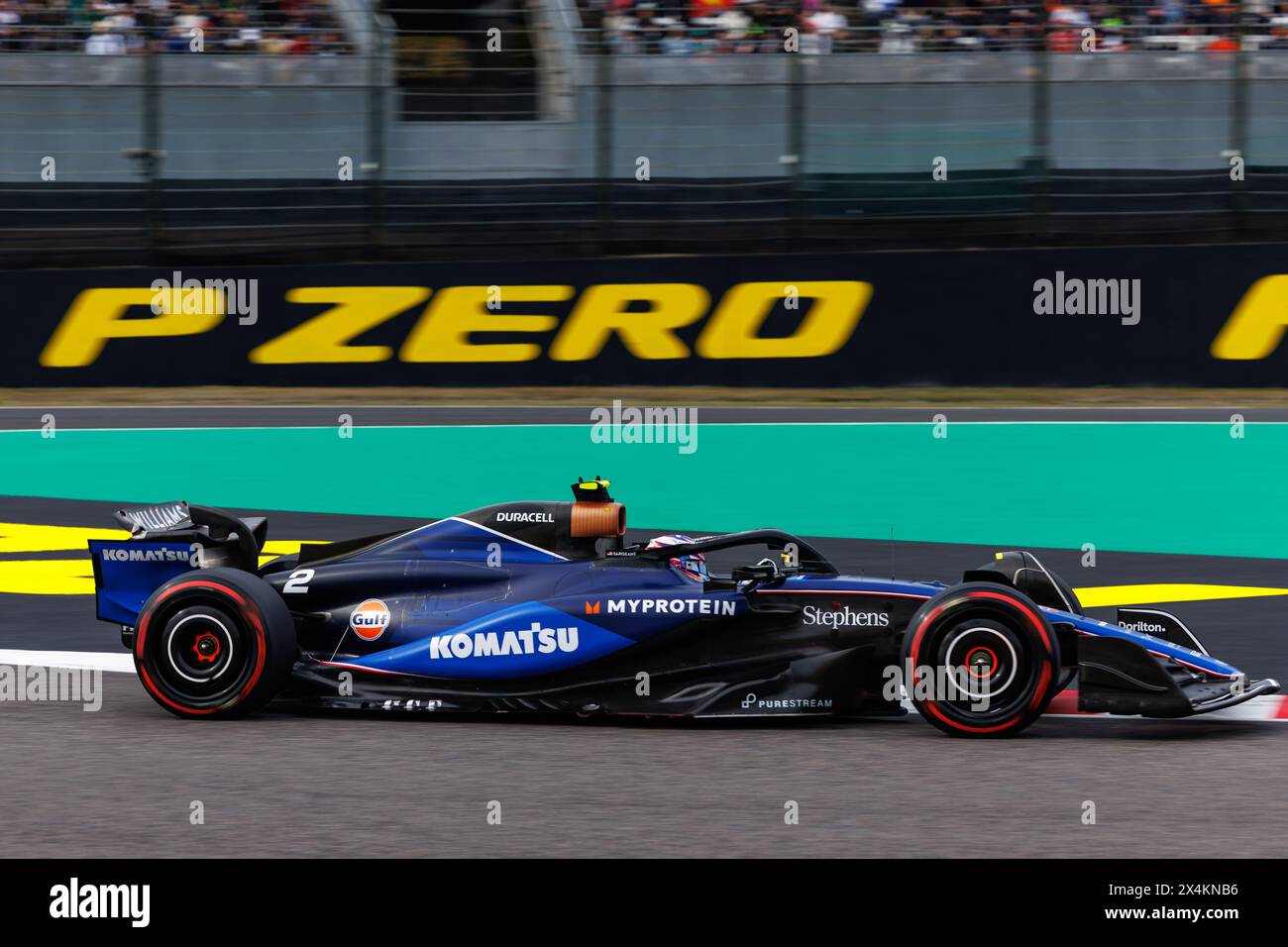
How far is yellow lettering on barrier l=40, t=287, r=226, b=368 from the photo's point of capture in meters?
17.2

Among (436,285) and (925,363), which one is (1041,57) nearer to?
(925,363)

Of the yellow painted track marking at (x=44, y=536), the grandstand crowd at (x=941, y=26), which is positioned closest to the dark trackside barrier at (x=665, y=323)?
the grandstand crowd at (x=941, y=26)

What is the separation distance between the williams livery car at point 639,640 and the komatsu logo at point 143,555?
0.16 ft

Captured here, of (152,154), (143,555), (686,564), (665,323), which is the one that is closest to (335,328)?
(152,154)

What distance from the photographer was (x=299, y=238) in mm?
17438

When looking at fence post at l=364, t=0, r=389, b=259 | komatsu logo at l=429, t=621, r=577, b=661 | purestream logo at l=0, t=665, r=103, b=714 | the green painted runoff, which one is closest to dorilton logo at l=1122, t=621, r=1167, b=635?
komatsu logo at l=429, t=621, r=577, b=661

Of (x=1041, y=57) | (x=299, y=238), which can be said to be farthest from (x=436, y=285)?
(x=1041, y=57)

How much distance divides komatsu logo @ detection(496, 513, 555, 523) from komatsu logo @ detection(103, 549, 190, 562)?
119 cm

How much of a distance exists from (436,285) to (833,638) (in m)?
11.1

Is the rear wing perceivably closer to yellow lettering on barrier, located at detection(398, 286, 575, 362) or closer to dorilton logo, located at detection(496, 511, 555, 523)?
dorilton logo, located at detection(496, 511, 555, 523)

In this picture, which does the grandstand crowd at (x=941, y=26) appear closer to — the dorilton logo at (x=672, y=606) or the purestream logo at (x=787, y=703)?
the dorilton logo at (x=672, y=606)

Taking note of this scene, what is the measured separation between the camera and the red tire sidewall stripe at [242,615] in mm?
6570

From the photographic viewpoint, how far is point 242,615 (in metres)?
6.57

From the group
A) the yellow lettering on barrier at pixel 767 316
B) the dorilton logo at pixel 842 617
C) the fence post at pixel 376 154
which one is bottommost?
the yellow lettering on barrier at pixel 767 316
